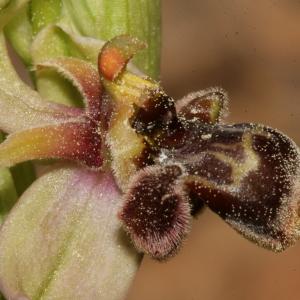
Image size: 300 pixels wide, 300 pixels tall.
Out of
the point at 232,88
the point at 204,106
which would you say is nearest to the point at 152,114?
the point at 204,106

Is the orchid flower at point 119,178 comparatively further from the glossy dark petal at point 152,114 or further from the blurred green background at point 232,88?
the blurred green background at point 232,88

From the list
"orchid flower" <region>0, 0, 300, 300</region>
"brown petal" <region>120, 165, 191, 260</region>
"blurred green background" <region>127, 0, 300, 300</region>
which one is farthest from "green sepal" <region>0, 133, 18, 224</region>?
"blurred green background" <region>127, 0, 300, 300</region>

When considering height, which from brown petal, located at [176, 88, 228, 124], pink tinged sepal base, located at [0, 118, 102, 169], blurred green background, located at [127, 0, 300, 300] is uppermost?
pink tinged sepal base, located at [0, 118, 102, 169]

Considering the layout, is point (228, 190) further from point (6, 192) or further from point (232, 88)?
point (232, 88)

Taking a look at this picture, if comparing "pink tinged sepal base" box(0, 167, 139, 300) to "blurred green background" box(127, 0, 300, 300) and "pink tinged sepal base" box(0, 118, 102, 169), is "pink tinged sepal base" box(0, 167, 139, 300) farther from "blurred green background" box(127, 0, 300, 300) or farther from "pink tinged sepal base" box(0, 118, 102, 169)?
"blurred green background" box(127, 0, 300, 300)

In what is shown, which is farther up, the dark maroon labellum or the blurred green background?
the dark maroon labellum

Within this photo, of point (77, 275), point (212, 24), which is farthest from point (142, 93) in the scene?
point (212, 24)

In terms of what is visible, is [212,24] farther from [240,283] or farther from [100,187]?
[100,187]
